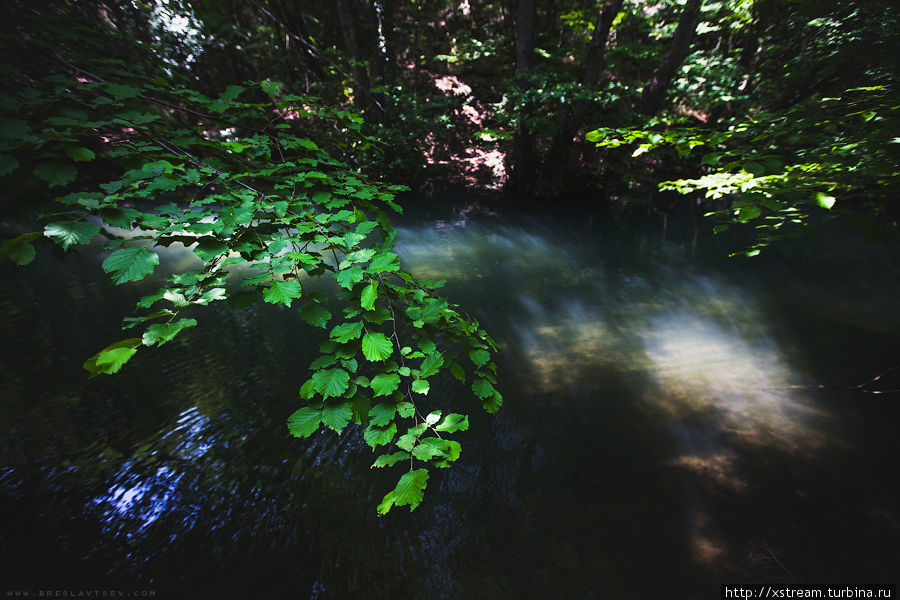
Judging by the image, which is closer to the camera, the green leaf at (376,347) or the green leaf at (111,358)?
the green leaf at (111,358)

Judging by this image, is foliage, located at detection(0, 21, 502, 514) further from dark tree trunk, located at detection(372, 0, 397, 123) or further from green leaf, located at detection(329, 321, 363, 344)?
dark tree trunk, located at detection(372, 0, 397, 123)

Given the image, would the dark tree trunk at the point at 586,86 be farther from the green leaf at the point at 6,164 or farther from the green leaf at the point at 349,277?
the green leaf at the point at 6,164

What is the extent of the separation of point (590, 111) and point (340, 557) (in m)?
12.4

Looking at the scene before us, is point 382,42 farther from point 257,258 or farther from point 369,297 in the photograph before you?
point 369,297

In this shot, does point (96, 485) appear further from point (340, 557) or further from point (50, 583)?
point (340, 557)

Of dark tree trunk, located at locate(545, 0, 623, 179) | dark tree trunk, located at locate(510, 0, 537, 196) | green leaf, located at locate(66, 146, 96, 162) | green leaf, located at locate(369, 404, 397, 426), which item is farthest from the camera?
dark tree trunk, located at locate(510, 0, 537, 196)

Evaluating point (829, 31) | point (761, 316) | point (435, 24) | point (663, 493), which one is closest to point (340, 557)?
point (663, 493)

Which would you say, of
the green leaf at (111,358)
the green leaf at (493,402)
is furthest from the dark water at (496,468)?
the green leaf at (493,402)

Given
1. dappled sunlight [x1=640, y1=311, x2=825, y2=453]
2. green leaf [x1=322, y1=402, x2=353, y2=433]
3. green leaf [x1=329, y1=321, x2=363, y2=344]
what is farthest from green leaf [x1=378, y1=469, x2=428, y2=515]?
dappled sunlight [x1=640, y1=311, x2=825, y2=453]

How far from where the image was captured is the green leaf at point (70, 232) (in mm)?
1143

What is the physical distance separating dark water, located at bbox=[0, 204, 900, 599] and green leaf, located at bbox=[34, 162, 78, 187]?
545mm

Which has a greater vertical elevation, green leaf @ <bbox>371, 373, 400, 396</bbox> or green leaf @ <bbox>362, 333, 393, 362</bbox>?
green leaf @ <bbox>362, 333, 393, 362</bbox>

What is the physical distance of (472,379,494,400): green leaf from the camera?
1.43 metres

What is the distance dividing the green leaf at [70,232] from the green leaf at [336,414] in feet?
3.22
